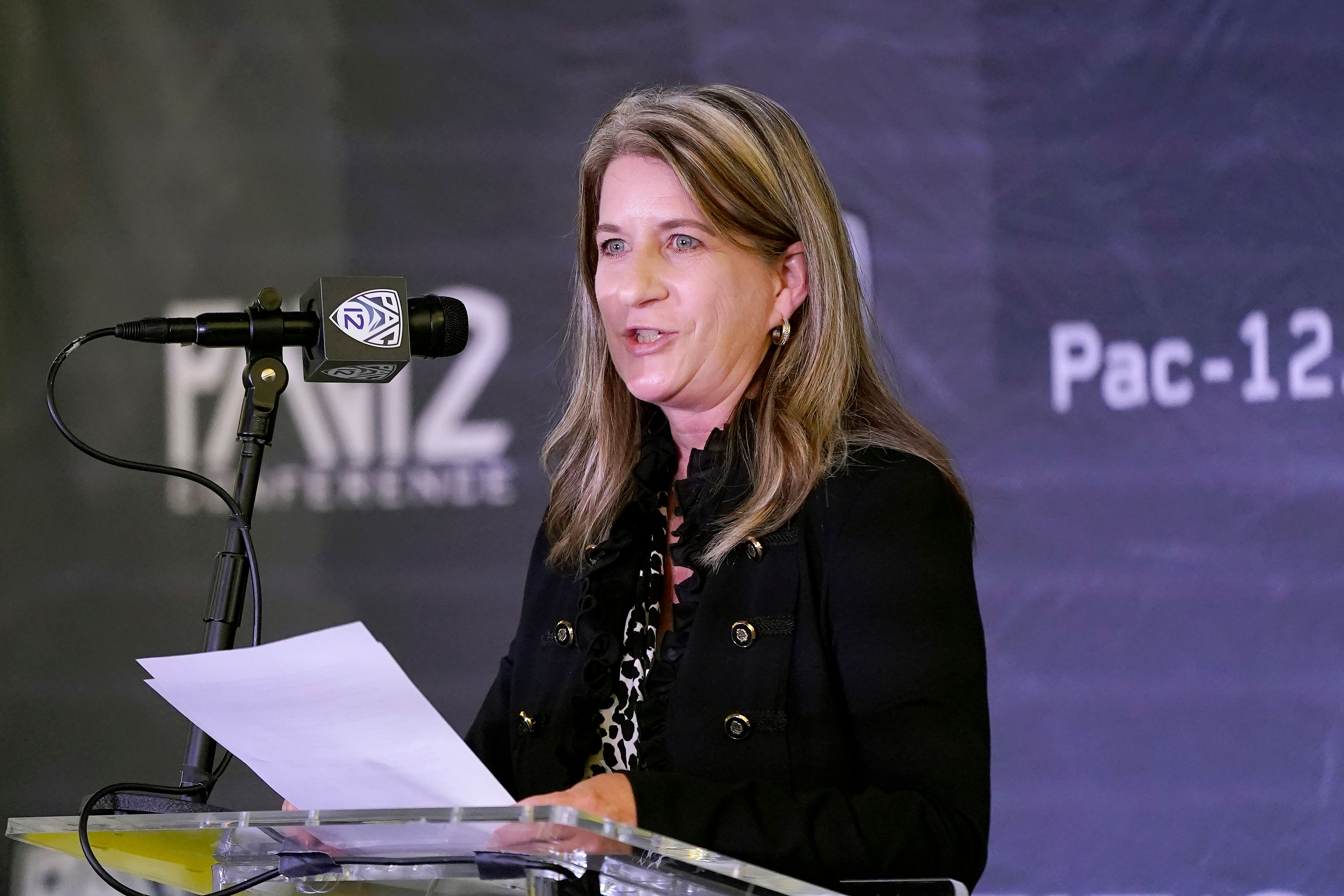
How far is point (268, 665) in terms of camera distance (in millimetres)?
1032

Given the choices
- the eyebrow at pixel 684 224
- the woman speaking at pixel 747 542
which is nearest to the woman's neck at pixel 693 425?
the woman speaking at pixel 747 542

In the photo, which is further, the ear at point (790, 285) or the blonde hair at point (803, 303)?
the ear at point (790, 285)

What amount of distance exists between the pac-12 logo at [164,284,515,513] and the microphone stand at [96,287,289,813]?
175 cm

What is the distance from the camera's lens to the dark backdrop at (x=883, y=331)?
3.16 m

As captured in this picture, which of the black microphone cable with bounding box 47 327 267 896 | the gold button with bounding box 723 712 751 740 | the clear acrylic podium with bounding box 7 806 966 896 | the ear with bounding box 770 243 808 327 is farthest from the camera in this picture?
the ear with bounding box 770 243 808 327

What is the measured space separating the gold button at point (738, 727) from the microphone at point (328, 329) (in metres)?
0.56

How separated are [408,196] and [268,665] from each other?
233 centimetres

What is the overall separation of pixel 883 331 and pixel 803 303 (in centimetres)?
127

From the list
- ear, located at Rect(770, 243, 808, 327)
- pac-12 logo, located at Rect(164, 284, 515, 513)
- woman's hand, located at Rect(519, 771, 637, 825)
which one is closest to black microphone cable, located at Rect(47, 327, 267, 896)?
woman's hand, located at Rect(519, 771, 637, 825)

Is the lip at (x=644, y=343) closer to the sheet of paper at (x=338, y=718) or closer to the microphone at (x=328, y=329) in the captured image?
the microphone at (x=328, y=329)

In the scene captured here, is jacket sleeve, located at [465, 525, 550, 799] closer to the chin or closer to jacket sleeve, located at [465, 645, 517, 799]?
jacket sleeve, located at [465, 645, 517, 799]

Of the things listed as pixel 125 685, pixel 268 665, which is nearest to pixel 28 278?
pixel 125 685

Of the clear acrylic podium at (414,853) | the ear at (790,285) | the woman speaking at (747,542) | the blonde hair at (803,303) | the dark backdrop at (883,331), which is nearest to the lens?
the clear acrylic podium at (414,853)

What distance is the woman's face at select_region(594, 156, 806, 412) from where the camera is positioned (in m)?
1.88
